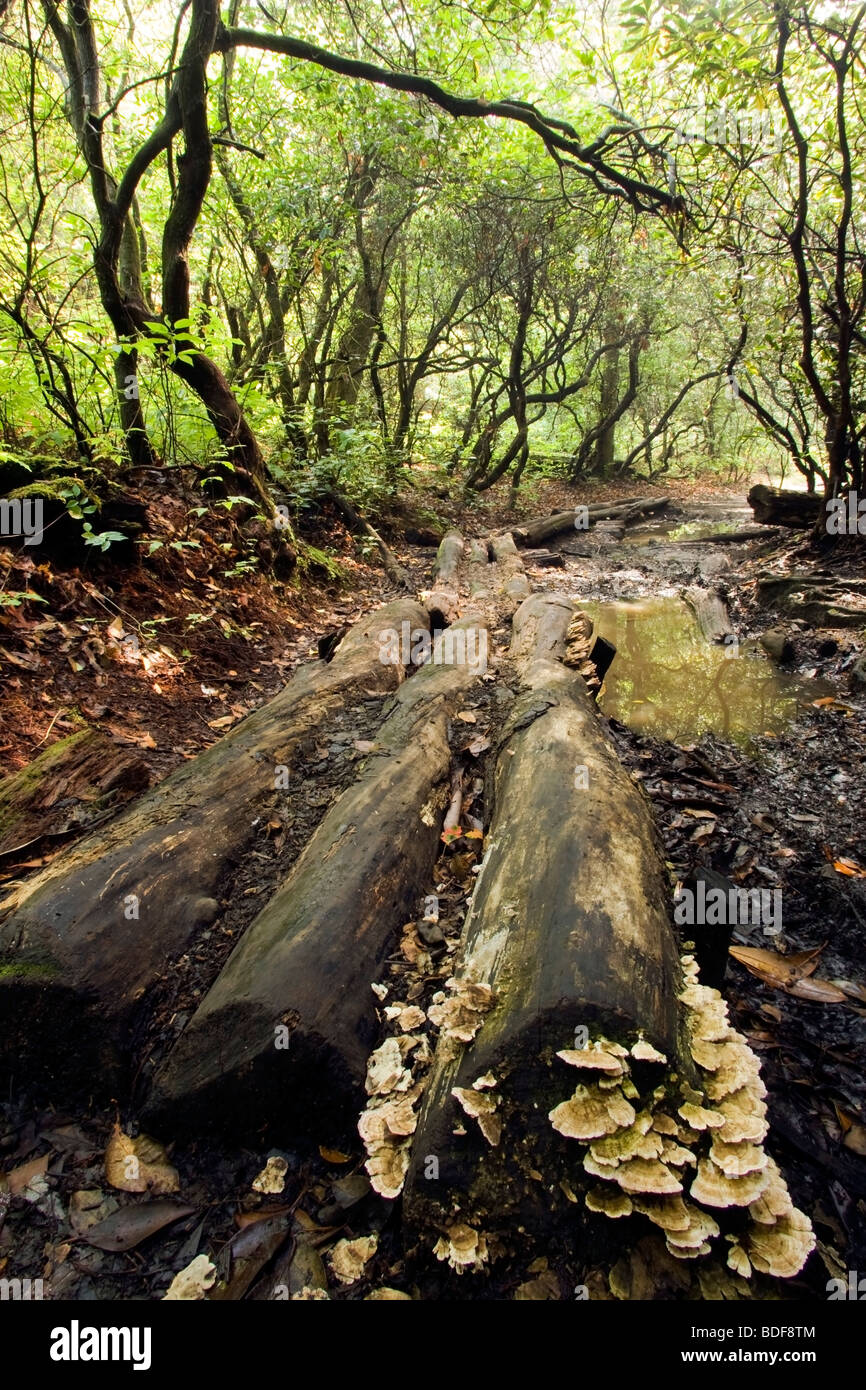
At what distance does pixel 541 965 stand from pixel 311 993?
2.36ft

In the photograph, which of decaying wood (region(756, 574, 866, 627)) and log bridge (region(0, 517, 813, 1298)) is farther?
decaying wood (region(756, 574, 866, 627))

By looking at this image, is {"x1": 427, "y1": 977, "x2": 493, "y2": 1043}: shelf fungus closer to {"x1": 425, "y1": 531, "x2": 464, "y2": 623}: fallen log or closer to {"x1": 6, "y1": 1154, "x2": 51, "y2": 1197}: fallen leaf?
{"x1": 6, "y1": 1154, "x2": 51, "y2": 1197}: fallen leaf

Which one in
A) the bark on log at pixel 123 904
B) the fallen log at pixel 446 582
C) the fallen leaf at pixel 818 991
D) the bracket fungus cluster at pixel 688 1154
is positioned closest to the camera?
the bracket fungus cluster at pixel 688 1154

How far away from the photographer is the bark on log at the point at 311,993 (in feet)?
5.87

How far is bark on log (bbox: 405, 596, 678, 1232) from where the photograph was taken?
4.87 feet

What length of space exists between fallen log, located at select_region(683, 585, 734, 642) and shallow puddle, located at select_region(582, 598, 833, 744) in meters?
0.15

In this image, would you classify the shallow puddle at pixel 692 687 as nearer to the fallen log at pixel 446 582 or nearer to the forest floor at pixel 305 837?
the forest floor at pixel 305 837

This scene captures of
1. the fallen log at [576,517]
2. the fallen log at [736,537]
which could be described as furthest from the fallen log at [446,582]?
the fallen log at [736,537]

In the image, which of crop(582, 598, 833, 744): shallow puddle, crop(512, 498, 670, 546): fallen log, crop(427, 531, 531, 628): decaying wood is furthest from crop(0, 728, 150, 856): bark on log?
crop(512, 498, 670, 546): fallen log

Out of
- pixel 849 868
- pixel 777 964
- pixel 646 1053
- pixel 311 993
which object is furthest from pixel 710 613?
pixel 311 993

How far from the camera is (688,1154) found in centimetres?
136

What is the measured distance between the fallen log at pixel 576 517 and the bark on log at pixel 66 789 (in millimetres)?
10314
